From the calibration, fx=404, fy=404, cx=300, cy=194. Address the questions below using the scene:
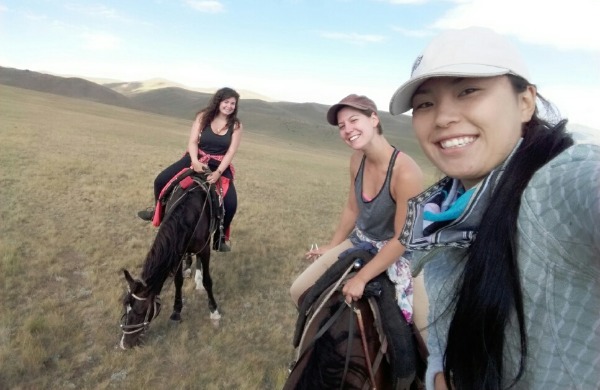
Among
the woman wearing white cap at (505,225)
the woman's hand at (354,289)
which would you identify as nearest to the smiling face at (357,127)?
the woman's hand at (354,289)

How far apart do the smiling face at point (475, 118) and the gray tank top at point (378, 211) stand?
171cm

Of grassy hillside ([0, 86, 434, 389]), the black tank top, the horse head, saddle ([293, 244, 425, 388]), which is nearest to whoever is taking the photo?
saddle ([293, 244, 425, 388])

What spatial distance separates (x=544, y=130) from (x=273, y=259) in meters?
7.31

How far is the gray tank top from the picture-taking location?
3.09m

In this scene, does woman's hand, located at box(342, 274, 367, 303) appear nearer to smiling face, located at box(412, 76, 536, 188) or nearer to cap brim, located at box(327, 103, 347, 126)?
cap brim, located at box(327, 103, 347, 126)

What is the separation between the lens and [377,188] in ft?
10.5

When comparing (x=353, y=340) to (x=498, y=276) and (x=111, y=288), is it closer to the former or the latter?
(x=498, y=276)

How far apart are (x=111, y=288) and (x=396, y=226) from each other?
187 inches

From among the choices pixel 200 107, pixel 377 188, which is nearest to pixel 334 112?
pixel 377 188

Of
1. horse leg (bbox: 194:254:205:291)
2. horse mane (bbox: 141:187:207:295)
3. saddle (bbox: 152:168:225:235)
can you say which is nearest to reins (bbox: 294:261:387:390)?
horse mane (bbox: 141:187:207:295)

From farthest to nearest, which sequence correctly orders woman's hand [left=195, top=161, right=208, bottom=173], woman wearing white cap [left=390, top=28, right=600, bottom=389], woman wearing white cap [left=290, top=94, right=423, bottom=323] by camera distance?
woman's hand [left=195, top=161, right=208, bottom=173] → woman wearing white cap [left=290, top=94, right=423, bottom=323] → woman wearing white cap [left=390, top=28, right=600, bottom=389]

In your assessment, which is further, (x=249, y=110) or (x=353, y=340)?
(x=249, y=110)

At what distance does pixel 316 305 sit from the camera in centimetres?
293

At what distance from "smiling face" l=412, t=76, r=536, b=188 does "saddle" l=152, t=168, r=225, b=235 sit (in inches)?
167
